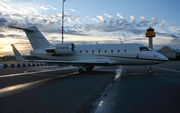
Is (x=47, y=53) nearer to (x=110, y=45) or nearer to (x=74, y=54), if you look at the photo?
(x=74, y=54)

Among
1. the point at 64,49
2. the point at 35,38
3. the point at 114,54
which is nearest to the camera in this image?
the point at 114,54

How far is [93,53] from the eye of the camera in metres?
14.5

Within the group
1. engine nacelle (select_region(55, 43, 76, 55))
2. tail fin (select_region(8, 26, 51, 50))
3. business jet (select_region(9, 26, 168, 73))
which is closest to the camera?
business jet (select_region(9, 26, 168, 73))

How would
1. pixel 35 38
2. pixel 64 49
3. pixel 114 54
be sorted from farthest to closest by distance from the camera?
pixel 35 38 → pixel 64 49 → pixel 114 54

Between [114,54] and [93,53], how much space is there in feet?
7.60

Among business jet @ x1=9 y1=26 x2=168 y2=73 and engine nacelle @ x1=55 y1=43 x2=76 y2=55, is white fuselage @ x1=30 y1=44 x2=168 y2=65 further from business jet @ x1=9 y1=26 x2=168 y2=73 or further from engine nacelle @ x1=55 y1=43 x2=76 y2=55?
engine nacelle @ x1=55 y1=43 x2=76 y2=55

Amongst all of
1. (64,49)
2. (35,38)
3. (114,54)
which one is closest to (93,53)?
(114,54)

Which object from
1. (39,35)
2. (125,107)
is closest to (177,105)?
(125,107)

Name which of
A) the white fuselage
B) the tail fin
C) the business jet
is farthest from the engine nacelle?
the tail fin

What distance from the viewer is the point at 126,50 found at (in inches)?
536

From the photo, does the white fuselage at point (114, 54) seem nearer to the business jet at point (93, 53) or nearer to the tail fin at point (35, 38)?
the business jet at point (93, 53)

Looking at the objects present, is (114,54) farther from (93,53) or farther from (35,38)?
(35,38)

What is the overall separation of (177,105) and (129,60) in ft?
30.1

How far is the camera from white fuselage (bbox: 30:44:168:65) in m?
12.9
